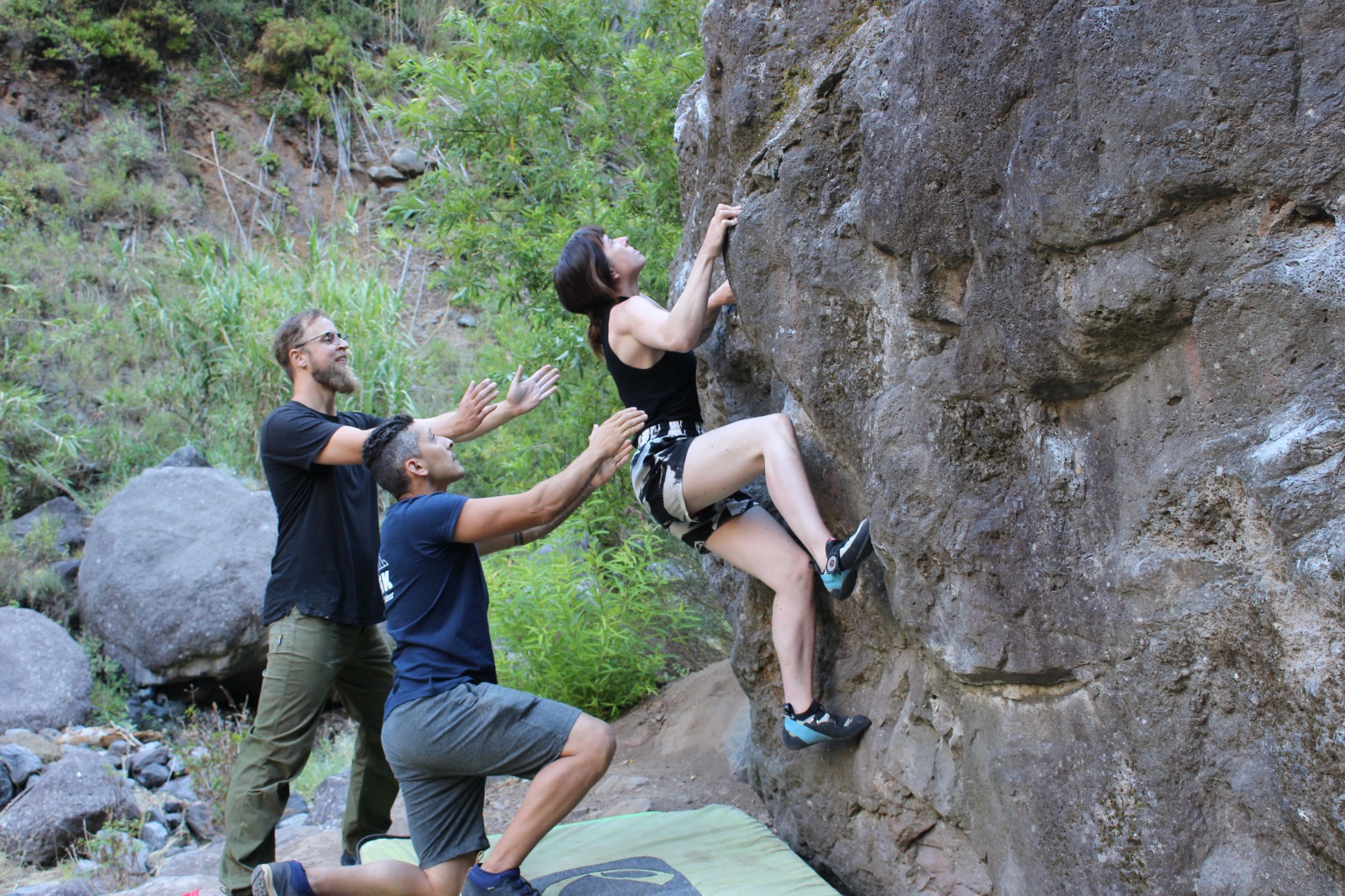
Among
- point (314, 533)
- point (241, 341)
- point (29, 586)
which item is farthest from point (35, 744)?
point (241, 341)

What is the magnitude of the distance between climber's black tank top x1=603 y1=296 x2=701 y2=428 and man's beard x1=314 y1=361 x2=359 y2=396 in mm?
1132

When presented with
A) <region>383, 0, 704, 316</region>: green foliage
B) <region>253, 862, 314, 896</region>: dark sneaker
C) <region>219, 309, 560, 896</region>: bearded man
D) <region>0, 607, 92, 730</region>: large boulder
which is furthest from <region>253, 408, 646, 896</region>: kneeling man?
<region>0, 607, 92, 730</region>: large boulder

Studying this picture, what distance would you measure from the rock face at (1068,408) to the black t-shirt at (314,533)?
66.7 inches

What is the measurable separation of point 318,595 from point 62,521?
7.69m

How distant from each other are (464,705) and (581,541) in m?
3.55

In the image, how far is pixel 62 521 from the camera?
10000mm

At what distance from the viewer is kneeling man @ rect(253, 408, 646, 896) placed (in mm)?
3123

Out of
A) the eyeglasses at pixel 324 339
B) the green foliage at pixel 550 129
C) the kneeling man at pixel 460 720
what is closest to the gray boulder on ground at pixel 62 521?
the green foliage at pixel 550 129

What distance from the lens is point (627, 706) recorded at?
19.9 feet

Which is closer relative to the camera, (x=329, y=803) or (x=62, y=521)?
(x=329, y=803)

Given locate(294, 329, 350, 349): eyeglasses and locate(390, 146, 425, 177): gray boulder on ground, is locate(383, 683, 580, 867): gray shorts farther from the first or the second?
locate(390, 146, 425, 177): gray boulder on ground

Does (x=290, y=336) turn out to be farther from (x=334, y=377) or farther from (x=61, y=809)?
(x=61, y=809)

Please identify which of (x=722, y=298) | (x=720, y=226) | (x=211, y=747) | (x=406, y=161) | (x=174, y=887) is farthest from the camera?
(x=406, y=161)

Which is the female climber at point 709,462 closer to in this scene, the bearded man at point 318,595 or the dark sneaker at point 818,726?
the dark sneaker at point 818,726
